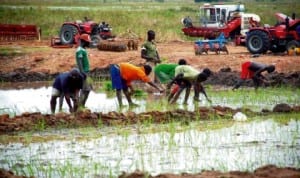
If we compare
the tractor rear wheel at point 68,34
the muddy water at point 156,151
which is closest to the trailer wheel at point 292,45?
the tractor rear wheel at point 68,34

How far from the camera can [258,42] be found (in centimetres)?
2377

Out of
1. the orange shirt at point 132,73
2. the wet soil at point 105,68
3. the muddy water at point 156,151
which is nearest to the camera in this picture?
the muddy water at point 156,151

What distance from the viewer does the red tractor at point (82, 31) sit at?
28.4 meters

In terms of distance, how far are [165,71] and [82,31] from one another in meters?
13.5

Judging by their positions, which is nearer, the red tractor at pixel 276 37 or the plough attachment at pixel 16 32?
the red tractor at pixel 276 37

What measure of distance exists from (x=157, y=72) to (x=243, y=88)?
3.43 metres

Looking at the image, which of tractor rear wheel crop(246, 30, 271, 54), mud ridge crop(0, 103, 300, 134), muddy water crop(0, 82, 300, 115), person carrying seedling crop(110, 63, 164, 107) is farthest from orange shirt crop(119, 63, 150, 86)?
tractor rear wheel crop(246, 30, 271, 54)

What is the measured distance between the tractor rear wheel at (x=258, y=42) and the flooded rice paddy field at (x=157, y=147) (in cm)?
965

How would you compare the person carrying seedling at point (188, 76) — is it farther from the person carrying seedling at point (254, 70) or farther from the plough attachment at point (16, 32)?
the plough attachment at point (16, 32)

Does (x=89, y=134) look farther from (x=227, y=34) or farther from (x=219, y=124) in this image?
(x=227, y=34)

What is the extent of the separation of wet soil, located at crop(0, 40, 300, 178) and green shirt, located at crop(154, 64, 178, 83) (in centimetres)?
223

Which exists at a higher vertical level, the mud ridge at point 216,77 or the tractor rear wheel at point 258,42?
the tractor rear wheel at point 258,42

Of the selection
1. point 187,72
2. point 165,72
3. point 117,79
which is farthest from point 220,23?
point 117,79

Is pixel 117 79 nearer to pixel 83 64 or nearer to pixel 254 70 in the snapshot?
pixel 83 64
